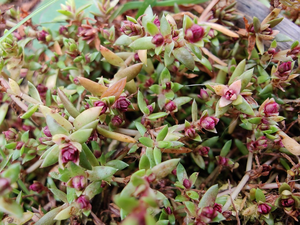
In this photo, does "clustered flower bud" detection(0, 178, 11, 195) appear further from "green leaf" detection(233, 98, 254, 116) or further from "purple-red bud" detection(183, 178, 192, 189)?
"green leaf" detection(233, 98, 254, 116)

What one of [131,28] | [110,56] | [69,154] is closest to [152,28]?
[131,28]

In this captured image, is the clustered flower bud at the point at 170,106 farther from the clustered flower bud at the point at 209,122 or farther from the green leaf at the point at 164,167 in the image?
the green leaf at the point at 164,167

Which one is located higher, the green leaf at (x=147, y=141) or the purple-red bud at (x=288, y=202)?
the green leaf at (x=147, y=141)

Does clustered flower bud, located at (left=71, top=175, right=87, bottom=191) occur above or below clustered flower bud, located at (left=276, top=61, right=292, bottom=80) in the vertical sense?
below

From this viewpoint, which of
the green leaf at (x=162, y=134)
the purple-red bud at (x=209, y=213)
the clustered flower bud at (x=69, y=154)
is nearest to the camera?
the clustered flower bud at (x=69, y=154)

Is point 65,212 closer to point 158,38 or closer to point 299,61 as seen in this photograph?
point 158,38

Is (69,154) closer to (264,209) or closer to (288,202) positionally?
(264,209)

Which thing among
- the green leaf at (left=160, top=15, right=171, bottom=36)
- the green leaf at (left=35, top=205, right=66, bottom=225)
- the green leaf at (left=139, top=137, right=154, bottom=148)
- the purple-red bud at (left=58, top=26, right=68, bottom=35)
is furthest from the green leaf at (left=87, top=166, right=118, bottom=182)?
the purple-red bud at (left=58, top=26, right=68, bottom=35)

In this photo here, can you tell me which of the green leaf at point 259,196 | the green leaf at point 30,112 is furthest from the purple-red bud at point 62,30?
the green leaf at point 259,196
